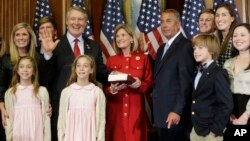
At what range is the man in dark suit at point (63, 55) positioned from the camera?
404cm

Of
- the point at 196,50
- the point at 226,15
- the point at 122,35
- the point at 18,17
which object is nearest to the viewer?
the point at 196,50

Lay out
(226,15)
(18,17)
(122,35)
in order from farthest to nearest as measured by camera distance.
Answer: (18,17) < (122,35) < (226,15)

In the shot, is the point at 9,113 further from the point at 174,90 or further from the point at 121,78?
the point at 174,90

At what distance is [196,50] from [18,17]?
2.80 m

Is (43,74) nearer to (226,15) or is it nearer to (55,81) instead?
(55,81)

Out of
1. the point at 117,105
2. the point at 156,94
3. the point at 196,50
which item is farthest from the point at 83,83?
the point at 196,50

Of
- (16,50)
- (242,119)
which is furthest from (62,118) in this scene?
(242,119)

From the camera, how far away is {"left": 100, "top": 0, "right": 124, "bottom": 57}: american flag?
18.9 feet

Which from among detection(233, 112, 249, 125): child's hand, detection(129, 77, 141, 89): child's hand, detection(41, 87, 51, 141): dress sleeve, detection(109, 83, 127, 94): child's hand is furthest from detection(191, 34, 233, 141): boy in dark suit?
detection(41, 87, 51, 141): dress sleeve

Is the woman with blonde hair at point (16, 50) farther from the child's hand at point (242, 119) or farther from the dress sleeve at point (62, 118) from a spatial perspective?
the child's hand at point (242, 119)

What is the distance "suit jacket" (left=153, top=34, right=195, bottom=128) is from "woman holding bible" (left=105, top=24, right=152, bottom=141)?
0.66 ft

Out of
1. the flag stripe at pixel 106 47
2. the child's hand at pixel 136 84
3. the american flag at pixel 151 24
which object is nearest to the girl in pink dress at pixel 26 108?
the child's hand at pixel 136 84

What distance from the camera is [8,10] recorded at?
557 cm

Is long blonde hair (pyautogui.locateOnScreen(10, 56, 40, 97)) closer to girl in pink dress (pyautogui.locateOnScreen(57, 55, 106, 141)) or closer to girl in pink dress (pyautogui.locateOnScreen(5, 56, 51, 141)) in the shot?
girl in pink dress (pyautogui.locateOnScreen(5, 56, 51, 141))
